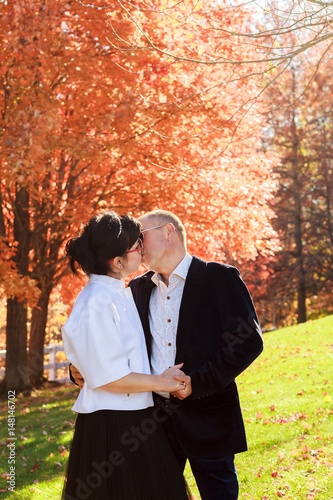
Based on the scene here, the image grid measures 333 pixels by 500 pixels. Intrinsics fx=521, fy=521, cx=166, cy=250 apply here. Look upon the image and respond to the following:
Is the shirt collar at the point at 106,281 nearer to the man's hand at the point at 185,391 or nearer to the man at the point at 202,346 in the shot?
the man at the point at 202,346

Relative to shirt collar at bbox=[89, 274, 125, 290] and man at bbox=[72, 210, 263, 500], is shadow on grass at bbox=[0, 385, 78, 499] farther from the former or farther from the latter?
shirt collar at bbox=[89, 274, 125, 290]

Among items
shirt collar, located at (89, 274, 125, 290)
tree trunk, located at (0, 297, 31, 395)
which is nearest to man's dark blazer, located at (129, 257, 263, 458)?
shirt collar, located at (89, 274, 125, 290)

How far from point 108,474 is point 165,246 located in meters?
1.46

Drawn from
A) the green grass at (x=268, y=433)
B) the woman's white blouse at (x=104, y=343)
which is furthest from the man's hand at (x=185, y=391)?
the green grass at (x=268, y=433)

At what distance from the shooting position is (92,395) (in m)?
2.95

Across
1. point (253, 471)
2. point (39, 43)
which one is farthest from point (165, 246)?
point (39, 43)

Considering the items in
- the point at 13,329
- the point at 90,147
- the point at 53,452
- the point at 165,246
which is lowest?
the point at 53,452

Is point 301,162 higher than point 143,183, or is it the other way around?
point 301,162

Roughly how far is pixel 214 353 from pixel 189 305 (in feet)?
1.12

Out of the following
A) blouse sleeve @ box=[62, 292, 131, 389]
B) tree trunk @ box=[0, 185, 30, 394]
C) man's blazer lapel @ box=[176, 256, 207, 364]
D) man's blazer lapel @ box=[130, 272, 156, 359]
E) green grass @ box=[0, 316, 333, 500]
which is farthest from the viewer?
tree trunk @ box=[0, 185, 30, 394]

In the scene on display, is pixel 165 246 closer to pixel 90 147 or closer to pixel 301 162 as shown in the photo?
pixel 90 147

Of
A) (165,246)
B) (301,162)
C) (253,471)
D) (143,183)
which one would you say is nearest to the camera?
(165,246)

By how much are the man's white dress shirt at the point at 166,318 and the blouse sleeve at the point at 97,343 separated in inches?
23.9

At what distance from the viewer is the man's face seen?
137 inches
